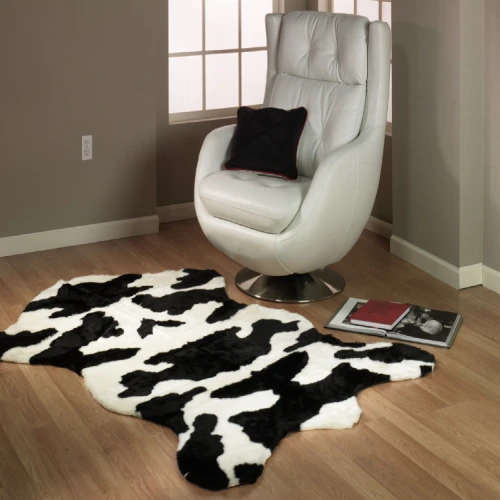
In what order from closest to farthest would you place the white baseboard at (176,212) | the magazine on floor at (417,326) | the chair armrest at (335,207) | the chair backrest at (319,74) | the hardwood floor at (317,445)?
the hardwood floor at (317,445) < the magazine on floor at (417,326) < the chair armrest at (335,207) < the chair backrest at (319,74) < the white baseboard at (176,212)

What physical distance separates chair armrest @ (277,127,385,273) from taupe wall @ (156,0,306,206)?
58.2 inches

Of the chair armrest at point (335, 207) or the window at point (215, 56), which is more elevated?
the window at point (215, 56)

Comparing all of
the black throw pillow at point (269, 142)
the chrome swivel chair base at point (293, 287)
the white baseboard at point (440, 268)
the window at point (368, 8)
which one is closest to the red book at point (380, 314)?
the chrome swivel chair base at point (293, 287)

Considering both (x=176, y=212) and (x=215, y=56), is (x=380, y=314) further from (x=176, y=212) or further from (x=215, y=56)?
(x=215, y=56)

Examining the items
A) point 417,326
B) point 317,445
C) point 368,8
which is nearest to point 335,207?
point 417,326

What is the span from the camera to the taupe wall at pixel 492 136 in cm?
358

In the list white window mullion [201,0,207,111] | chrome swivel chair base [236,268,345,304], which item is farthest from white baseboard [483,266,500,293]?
white window mullion [201,0,207,111]

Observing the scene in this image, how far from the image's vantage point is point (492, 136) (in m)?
3.70

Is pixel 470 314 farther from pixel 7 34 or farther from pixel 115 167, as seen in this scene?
pixel 7 34

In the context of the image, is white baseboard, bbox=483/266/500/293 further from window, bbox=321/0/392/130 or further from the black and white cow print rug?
window, bbox=321/0/392/130

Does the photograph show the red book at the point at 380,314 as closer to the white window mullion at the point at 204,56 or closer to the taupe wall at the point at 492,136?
the taupe wall at the point at 492,136

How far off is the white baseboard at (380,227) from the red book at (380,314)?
3.44 feet

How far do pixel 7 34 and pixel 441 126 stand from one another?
6.87ft

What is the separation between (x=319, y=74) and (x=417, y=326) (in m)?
1.24
